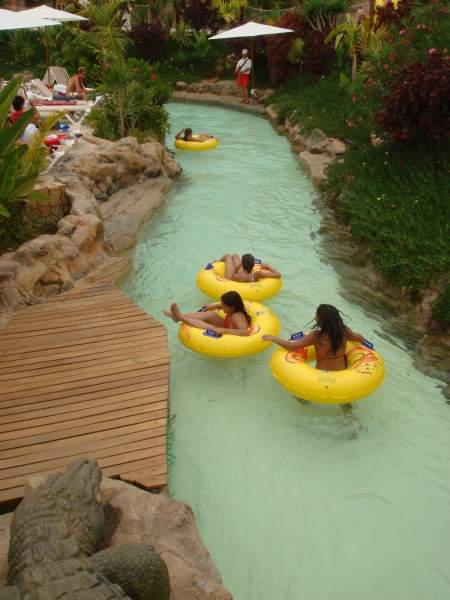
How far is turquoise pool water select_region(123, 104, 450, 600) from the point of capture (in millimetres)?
3762

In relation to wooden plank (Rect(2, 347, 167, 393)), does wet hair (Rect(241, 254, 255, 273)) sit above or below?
above

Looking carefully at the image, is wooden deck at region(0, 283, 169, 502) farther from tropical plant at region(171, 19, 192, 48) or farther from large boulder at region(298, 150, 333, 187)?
tropical plant at region(171, 19, 192, 48)

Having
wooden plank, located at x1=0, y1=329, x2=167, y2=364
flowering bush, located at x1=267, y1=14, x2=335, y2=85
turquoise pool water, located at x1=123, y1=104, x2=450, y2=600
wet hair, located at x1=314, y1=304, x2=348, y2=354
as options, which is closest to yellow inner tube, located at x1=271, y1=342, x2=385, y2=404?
wet hair, located at x1=314, y1=304, x2=348, y2=354

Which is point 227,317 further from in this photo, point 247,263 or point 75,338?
point 75,338

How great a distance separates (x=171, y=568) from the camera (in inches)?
117

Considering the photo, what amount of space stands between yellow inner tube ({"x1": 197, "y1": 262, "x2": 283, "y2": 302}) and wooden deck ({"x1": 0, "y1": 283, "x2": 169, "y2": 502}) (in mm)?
987

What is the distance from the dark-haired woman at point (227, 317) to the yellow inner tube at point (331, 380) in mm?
678

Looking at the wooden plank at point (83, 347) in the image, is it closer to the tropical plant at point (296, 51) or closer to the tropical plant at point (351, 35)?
the tropical plant at point (351, 35)

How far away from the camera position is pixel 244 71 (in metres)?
17.6

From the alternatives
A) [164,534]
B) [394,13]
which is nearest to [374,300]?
[164,534]

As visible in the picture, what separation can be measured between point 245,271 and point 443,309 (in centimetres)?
219

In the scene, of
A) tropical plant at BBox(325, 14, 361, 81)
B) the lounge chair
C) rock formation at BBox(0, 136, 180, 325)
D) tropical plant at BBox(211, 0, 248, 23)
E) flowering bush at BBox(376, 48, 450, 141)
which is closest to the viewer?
rock formation at BBox(0, 136, 180, 325)

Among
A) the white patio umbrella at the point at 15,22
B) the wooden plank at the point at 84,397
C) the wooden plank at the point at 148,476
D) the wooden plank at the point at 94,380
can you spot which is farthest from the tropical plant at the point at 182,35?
the wooden plank at the point at 148,476

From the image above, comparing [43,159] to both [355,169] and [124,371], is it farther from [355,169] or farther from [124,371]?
[355,169]
